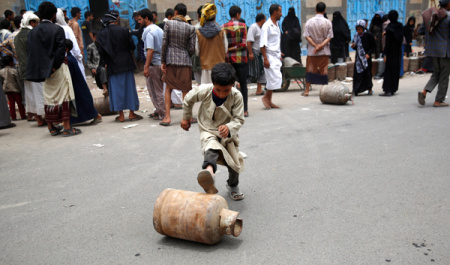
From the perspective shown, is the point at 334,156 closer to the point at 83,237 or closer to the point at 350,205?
the point at 350,205

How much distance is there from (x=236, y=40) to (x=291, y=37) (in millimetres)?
5932

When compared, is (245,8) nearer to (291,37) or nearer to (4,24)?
(291,37)

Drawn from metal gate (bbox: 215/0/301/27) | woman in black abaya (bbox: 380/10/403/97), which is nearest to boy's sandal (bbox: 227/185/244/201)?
woman in black abaya (bbox: 380/10/403/97)

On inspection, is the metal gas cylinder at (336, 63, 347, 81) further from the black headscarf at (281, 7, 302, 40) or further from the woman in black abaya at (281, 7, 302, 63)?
the black headscarf at (281, 7, 302, 40)

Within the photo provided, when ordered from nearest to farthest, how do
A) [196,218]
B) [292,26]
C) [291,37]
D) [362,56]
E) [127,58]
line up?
[196,218]
[127,58]
[362,56]
[291,37]
[292,26]

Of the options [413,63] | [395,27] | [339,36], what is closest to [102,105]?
[395,27]

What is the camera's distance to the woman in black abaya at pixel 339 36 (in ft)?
43.8

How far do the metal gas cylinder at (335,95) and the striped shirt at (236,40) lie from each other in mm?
2078

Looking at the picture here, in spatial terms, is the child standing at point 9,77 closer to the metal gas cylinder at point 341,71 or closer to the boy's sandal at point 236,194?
the boy's sandal at point 236,194

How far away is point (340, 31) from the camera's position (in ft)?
43.7

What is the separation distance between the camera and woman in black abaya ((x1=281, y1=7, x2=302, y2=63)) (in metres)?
12.9

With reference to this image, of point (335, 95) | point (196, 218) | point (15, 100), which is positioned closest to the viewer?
point (196, 218)

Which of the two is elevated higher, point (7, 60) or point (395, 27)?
point (395, 27)

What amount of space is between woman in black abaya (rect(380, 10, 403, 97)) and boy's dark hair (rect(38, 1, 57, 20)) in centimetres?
737
